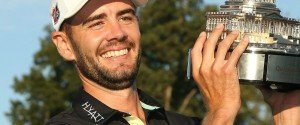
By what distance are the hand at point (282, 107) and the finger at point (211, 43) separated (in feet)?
1.93

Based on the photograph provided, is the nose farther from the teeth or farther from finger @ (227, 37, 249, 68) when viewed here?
finger @ (227, 37, 249, 68)

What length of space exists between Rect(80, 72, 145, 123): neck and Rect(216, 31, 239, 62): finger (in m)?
0.97

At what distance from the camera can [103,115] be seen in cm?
576

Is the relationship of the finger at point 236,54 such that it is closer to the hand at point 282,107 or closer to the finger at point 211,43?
the finger at point 211,43

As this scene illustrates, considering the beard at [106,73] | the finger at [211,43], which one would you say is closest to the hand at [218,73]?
the finger at [211,43]

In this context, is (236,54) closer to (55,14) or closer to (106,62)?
(106,62)

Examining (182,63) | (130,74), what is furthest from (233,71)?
(182,63)

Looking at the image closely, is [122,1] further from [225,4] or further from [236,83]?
[236,83]

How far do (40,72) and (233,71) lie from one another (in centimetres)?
5742

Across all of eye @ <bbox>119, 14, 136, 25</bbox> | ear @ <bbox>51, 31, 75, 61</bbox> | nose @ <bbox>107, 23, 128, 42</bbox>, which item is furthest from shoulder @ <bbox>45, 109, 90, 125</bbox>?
eye @ <bbox>119, 14, 136, 25</bbox>

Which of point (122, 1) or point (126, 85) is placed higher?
point (122, 1)

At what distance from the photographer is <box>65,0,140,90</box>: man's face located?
18.8ft

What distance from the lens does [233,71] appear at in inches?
197

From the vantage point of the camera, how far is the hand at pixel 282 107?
A: 5.55 meters
